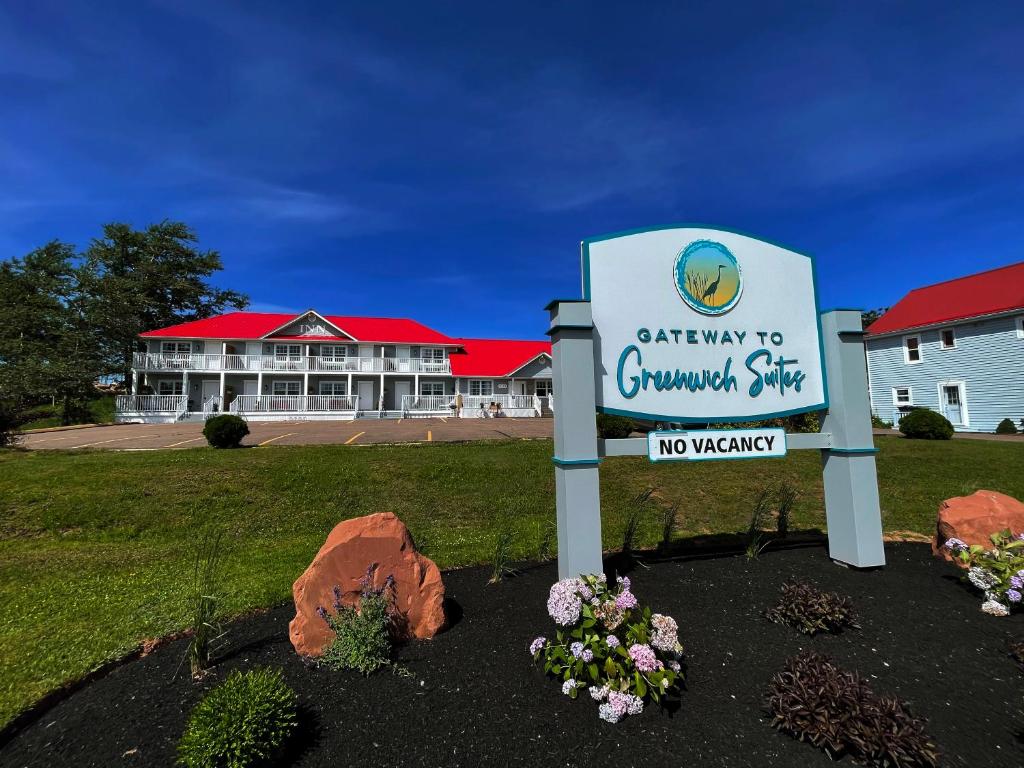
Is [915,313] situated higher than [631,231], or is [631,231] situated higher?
[915,313]

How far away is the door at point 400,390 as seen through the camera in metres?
32.4

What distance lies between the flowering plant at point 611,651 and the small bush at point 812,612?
1.25 metres

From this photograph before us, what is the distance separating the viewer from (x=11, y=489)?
739cm

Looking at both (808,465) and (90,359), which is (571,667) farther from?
(90,359)

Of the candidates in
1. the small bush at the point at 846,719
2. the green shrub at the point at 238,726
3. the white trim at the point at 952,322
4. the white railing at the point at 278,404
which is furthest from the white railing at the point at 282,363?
the small bush at the point at 846,719

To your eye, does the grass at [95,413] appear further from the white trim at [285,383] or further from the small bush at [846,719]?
the small bush at [846,719]

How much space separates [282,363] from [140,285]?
51.8 feet

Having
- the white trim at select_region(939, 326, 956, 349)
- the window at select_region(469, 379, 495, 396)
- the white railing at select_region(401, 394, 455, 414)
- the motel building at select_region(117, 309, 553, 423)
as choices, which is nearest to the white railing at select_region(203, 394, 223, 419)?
the motel building at select_region(117, 309, 553, 423)

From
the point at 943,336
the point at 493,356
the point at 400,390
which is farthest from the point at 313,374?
the point at 943,336

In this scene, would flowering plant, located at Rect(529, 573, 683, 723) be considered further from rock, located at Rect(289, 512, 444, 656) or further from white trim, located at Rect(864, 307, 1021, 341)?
white trim, located at Rect(864, 307, 1021, 341)

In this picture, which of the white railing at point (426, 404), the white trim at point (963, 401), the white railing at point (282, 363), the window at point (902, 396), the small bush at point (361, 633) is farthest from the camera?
the white railing at point (426, 404)

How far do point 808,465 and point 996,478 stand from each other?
3423 millimetres

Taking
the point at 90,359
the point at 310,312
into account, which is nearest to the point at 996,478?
the point at 310,312

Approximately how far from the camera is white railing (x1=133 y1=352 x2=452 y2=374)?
92.5ft
